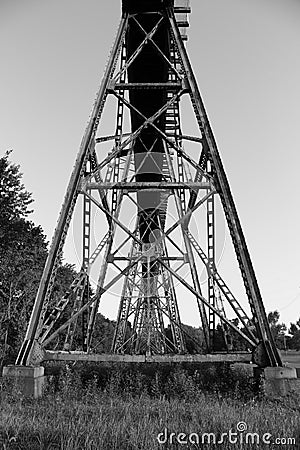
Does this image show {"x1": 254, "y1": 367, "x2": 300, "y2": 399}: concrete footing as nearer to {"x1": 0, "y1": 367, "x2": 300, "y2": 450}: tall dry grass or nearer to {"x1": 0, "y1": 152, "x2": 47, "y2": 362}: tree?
{"x1": 0, "y1": 367, "x2": 300, "y2": 450}: tall dry grass

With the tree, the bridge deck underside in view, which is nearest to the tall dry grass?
the bridge deck underside

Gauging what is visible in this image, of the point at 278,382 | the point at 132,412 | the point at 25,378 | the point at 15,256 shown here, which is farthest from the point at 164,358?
the point at 15,256

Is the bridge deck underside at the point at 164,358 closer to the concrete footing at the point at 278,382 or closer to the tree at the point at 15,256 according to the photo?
the concrete footing at the point at 278,382

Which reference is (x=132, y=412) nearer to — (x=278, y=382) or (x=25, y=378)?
(x=25, y=378)

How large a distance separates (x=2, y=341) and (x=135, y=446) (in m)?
27.1

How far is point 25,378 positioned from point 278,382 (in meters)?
3.50

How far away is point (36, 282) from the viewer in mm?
28812

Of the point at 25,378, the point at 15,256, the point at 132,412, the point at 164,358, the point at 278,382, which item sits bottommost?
the point at 132,412

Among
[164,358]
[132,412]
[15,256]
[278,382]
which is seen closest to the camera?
[132,412]

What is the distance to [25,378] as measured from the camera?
5.74 metres

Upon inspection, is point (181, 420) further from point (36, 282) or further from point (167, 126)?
point (36, 282)

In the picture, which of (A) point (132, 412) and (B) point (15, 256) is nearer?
(A) point (132, 412)

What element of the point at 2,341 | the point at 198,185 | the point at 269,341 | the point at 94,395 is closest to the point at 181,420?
the point at 94,395

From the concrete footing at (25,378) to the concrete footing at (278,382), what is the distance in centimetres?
313
